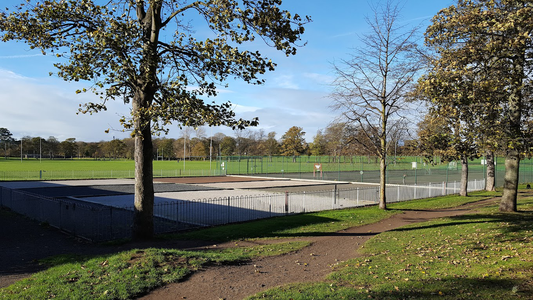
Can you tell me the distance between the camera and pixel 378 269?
7840 mm

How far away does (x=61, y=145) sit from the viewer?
14725 centimetres

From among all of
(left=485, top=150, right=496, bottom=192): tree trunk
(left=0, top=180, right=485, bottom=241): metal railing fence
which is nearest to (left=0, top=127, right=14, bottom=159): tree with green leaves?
(left=0, top=180, right=485, bottom=241): metal railing fence

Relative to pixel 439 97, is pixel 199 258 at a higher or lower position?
lower

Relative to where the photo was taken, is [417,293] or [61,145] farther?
[61,145]

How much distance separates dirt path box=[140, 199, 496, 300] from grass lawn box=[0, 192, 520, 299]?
0.34 m

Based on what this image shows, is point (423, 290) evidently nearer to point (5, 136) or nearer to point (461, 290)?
point (461, 290)

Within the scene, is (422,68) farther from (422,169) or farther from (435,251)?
(422,169)

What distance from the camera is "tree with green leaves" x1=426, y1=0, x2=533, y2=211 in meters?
10.0

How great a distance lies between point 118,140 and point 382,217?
145m

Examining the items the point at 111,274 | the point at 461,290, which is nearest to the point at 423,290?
the point at 461,290

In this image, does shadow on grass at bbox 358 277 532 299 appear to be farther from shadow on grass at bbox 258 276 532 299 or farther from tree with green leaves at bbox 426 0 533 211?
tree with green leaves at bbox 426 0 533 211

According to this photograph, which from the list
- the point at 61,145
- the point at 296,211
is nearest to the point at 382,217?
the point at 296,211

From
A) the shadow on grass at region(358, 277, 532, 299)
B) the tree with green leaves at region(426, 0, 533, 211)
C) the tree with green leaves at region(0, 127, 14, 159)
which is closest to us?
the shadow on grass at region(358, 277, 532, 299)

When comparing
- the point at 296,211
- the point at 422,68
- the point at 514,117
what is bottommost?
the point at 296,211
